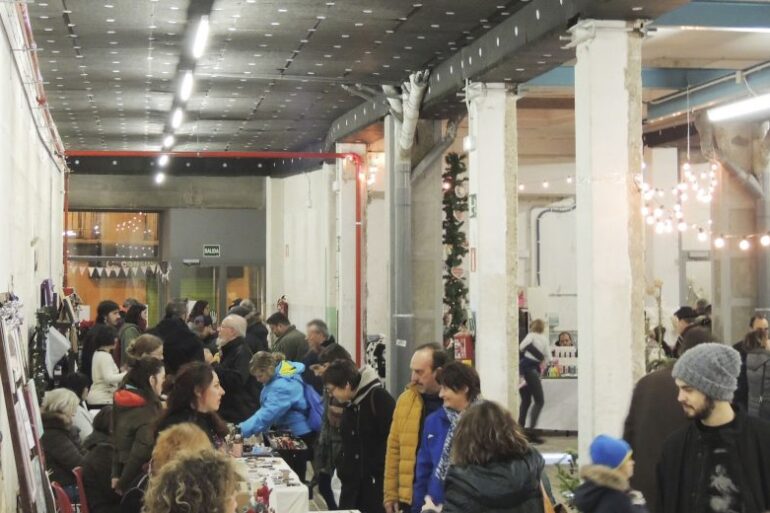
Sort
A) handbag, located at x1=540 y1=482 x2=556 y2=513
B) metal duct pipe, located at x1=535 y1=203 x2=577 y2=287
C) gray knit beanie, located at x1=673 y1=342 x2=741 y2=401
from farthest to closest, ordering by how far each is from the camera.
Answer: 1. metal duct pipe, located at x1=535 y1=203 x2=577 y2=287
2. handbag, located at x1=540 y1=482 x2=556 y2=513
3. gray knit beanie, located at x1=673 y1=342 x2=741 y2=401

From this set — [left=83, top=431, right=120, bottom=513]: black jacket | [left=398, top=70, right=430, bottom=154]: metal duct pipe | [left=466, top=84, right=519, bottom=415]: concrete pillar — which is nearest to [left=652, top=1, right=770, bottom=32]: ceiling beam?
[left=466, top=84, right=519, bottom=415]: concrete pillar

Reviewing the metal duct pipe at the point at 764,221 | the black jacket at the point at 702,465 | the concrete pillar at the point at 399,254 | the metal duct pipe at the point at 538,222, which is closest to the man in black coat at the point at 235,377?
the concrete pillar at the point at 399,254

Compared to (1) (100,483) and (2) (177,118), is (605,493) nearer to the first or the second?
(1) (100,483)

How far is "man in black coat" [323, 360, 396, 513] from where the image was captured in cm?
715

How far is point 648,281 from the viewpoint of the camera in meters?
21.0

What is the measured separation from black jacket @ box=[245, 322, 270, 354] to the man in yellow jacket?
249 inches

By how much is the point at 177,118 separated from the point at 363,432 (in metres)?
12.6

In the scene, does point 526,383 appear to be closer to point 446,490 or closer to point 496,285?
point 496,285

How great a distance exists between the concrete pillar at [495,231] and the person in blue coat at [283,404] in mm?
3821

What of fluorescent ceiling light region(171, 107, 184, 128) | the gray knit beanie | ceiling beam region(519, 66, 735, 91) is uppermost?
ceiling beam region(519, 66, 735, 91)

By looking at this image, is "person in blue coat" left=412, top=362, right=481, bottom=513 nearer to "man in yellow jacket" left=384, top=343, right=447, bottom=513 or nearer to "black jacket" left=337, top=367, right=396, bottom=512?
"man in yellow jacket" left=384, top=343, right=447, bottom=513

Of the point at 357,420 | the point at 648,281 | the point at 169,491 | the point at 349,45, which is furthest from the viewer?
the point at 648,281

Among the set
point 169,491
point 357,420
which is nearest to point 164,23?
point 357,420

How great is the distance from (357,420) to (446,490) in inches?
106
